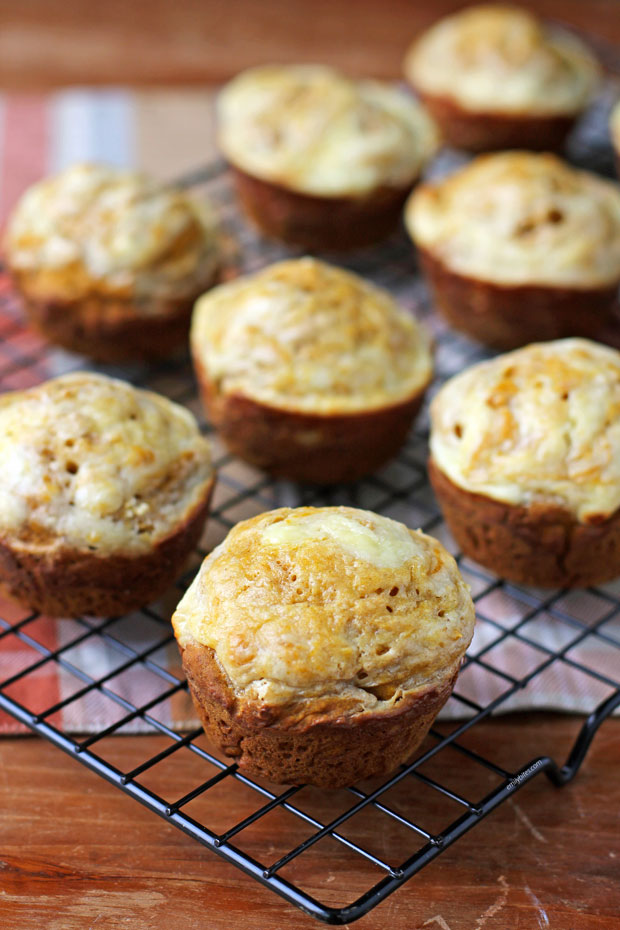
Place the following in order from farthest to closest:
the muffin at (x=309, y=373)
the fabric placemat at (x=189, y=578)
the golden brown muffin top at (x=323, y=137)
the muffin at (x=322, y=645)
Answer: the golden brown muffin top at (x=323, y=137)
the muffin at (x=309, y=373)
the fabric placemat at (x=189, y=578)
the muffin at (x=322, y=645)

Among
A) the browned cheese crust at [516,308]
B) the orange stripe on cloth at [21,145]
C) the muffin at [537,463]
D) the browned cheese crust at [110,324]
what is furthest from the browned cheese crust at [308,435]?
the orange stripe on cloth at [21,145]

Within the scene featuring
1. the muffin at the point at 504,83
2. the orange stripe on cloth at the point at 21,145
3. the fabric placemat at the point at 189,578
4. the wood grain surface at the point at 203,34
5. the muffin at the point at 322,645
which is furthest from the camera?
the wood grain surface at the point at 203,34

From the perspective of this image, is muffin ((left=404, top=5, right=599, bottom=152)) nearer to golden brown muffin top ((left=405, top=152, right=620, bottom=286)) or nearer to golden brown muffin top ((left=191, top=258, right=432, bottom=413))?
golden brown muffin top ((left=405, top=152, right=620, bottom=286))

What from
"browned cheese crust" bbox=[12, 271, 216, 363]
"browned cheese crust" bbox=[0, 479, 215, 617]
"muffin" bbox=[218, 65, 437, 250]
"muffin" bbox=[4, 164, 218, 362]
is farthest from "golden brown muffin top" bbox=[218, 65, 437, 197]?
"browned cheese crust" bbox=[0, 479, 215, 617]

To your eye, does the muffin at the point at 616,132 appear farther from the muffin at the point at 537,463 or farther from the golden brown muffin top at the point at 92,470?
the golden brown muffin top at the point at 92,470

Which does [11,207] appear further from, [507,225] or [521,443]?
[521,443]

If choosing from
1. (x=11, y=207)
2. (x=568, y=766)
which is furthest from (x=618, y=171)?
(x=568, y=766)
